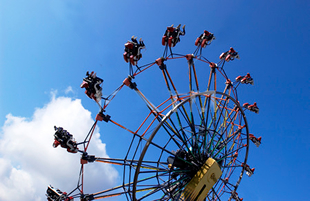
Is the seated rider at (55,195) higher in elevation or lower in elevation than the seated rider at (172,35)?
lower

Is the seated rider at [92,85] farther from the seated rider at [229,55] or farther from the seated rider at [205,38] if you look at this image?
the seated rider at [229,55]

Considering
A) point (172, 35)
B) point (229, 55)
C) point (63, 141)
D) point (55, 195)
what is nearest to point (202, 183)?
point (63, 141)

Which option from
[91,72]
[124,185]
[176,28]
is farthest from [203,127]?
[91,72]

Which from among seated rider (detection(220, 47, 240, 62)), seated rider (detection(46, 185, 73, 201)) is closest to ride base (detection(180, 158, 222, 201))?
seated rider (detection(46, 185, 73, 201))

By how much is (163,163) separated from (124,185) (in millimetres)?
3801

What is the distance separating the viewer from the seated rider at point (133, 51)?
51.1 feet

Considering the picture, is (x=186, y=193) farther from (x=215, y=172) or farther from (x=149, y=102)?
(x=149, y=102)

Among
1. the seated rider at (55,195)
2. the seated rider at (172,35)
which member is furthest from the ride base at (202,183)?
the seated rider at (172,35)

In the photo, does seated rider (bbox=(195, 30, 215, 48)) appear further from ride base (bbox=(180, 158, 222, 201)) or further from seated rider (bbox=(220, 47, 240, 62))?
ride base (bbox=(180, 158, 222, 201))

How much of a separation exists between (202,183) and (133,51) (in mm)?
11612

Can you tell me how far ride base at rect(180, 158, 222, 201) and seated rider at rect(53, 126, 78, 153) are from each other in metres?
9.19

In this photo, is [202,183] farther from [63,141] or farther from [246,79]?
[246,79]

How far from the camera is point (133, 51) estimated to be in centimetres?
1569

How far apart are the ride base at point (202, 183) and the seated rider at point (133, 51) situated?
10175 mm
